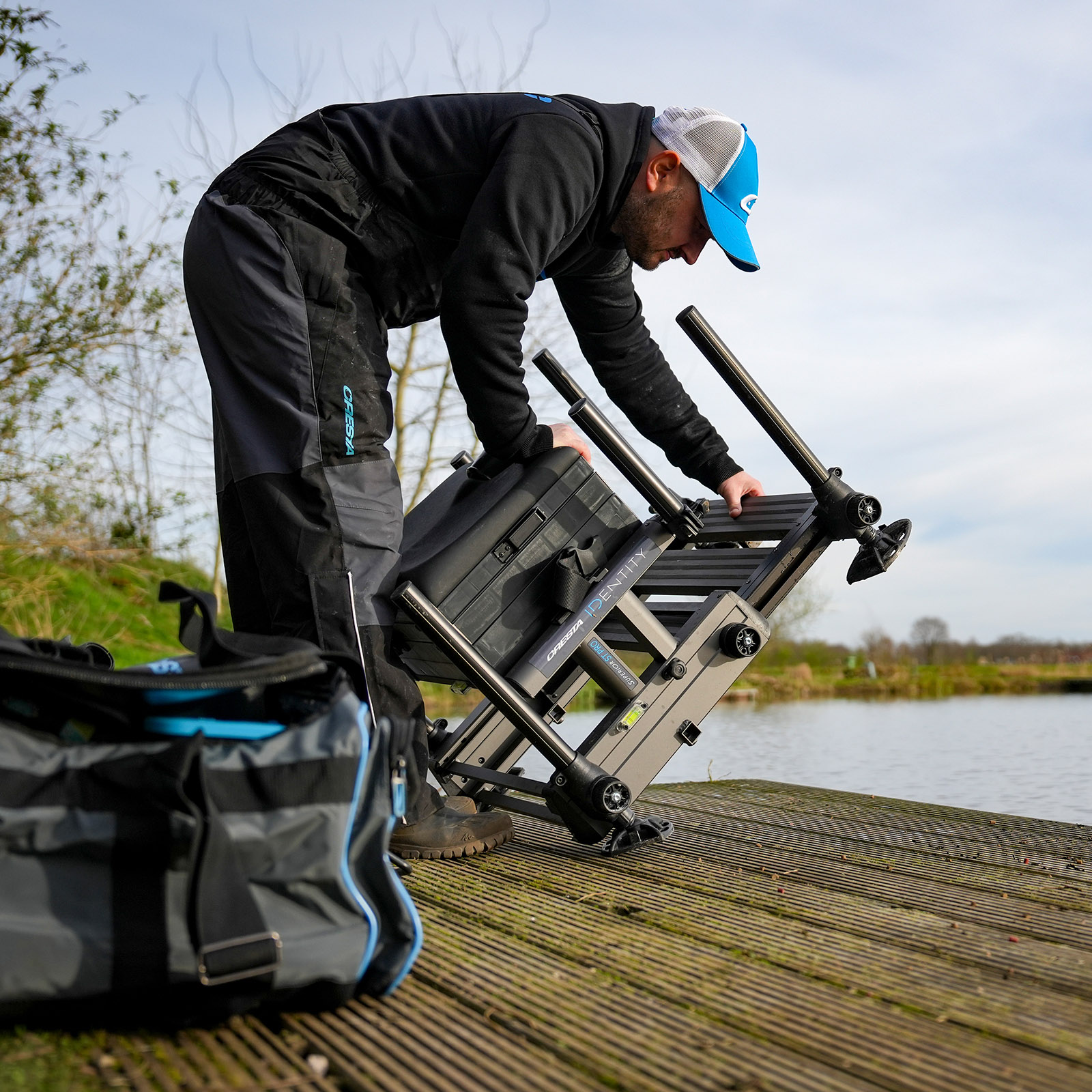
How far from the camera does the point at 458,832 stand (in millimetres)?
2338

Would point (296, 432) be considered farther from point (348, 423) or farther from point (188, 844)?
point (188, 844)

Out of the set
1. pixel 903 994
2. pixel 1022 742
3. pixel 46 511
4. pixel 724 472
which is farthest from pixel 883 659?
pixel 903 994

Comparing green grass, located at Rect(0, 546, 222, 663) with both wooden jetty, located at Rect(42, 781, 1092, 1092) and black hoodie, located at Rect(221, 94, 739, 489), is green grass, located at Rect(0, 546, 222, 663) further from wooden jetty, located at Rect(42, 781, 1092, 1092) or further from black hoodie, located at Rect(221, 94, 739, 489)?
wooden jetty, located at Rect(42, 781, 1092, 1092)

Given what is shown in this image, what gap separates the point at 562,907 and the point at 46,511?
7915 millimetres

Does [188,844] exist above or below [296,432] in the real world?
below

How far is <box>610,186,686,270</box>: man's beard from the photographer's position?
246 centimetres

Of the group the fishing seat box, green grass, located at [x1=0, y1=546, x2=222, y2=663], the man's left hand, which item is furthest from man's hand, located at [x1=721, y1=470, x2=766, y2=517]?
green grass, located at [x1=0, y1=546, x2=222, y2=663]

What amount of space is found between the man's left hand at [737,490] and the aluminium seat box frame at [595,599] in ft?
0.16

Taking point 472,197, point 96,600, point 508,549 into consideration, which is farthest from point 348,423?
point 96,600

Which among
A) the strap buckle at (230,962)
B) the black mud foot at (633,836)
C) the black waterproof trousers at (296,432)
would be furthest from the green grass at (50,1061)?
the black mud foot at (633,836)

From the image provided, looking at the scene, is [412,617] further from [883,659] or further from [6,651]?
[883,659]

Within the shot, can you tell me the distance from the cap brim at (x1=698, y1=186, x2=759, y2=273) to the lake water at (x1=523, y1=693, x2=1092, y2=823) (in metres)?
2.49

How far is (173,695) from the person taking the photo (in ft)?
4.20

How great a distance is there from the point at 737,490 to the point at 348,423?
1.15 m
